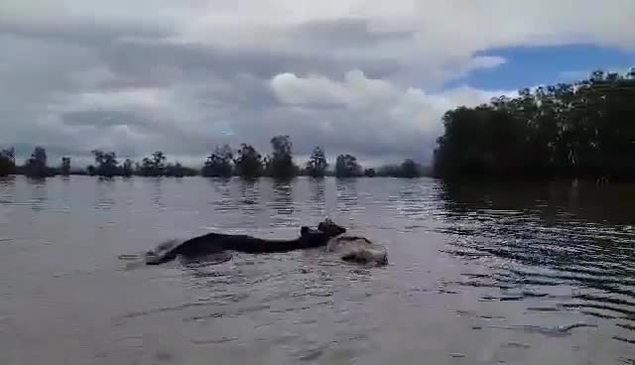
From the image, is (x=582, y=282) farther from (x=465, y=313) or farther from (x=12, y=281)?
(x=12, y=281)

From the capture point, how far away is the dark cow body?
65.7ft

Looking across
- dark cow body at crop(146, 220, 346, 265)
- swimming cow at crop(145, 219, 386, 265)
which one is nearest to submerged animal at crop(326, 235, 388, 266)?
swimming cow at crop(145, 219, 386, 265)

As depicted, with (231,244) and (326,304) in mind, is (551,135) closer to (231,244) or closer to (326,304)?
(231,244)

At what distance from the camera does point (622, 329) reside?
40.6ft

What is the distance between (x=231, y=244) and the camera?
846 inches

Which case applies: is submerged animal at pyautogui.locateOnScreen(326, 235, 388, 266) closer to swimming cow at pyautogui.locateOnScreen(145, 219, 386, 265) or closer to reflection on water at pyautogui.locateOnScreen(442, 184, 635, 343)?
swimming cow at pyautogui.locateOnScreen(145, 219, 386, 265)

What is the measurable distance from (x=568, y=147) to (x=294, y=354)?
390ft

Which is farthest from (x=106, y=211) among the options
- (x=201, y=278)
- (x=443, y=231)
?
(x=201, y=278)

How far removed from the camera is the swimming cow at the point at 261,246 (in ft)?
65.5

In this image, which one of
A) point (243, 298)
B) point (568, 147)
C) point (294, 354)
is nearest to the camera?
point (294, 354)

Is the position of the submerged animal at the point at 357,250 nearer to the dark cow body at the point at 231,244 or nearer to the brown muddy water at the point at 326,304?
the brown muddy water at the point at 326,304

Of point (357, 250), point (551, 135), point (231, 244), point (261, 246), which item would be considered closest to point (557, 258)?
point (357, 250)

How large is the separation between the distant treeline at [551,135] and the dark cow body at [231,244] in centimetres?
9204

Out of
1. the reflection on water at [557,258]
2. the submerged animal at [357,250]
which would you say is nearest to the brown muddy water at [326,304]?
the reflection on water at [557,258]
